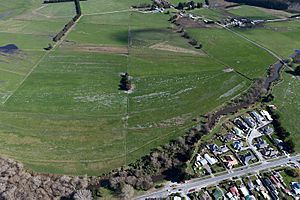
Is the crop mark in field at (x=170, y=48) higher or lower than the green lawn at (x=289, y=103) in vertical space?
higher

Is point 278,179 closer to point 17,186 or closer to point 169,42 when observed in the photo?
point 17,186

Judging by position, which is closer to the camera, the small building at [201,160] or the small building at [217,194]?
the small building at [217,194]

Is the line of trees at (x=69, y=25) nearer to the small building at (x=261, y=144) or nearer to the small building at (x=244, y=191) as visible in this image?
the small building at (x=261, y=144)

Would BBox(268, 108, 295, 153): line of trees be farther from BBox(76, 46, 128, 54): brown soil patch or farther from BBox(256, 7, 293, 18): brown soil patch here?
BBox(256, 7, 293, 18): brown soil patch

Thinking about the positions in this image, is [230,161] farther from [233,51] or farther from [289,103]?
[233,51]

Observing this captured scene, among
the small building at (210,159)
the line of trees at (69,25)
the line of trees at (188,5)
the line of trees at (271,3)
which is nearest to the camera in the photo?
the small building at (210,159)

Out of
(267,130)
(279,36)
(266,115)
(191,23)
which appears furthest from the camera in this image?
(191,23)

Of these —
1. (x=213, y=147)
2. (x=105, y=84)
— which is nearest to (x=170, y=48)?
(x=105, y=84)

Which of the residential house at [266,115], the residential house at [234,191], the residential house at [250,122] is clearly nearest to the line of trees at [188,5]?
the residential house at [266,115]
